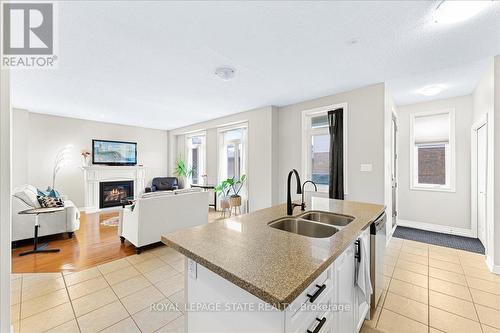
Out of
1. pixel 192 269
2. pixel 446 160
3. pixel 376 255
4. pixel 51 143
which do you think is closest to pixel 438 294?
pixel 376 255

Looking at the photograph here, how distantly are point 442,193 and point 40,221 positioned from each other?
7.25m

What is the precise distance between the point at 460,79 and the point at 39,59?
5.84 m

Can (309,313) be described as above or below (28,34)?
below

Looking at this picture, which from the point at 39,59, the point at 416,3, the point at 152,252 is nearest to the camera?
the point at 416,3

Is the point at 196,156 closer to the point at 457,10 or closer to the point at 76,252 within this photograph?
the point at 76,252

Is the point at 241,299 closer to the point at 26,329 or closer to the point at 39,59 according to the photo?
the point at 26,329

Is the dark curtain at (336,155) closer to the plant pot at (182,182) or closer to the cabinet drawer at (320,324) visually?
the cabinet drawer at (320,324)

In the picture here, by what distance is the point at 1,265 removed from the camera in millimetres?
1343

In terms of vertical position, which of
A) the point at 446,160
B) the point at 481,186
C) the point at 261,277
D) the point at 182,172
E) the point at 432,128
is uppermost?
the point at 432,128

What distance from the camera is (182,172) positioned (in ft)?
23.0

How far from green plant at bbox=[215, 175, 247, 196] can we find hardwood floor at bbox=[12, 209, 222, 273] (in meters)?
2.40

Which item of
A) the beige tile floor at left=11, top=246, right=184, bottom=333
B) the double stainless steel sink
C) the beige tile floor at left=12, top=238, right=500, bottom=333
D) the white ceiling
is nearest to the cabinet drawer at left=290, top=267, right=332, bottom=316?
the double stainless steel sink

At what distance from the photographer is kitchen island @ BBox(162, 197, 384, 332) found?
810mm

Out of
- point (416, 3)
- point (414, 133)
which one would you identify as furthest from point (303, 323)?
point (414, 133)
